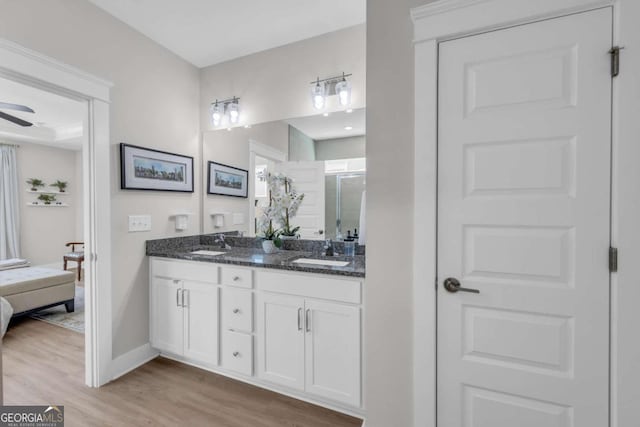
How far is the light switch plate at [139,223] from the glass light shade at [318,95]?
5.59 feet

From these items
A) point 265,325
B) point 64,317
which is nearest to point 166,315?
point 265,325

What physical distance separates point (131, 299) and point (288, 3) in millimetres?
2568

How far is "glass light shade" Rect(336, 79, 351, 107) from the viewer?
223 centimetres

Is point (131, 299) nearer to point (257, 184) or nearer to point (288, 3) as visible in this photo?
point (257, 184)

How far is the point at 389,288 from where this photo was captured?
147cm

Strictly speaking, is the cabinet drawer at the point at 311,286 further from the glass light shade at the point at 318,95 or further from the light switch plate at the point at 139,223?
the glass light shade at the point at 318,95

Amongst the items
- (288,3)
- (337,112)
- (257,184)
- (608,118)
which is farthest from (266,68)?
(608,118)

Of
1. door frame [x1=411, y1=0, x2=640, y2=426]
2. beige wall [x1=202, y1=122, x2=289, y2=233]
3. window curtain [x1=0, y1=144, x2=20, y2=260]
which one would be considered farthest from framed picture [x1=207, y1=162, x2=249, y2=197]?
window curtain [x1=0, y1=144, x2=20, y2=260]

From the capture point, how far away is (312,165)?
2.46 metres

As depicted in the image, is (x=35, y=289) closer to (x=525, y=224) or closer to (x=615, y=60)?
(x=525, y=224)

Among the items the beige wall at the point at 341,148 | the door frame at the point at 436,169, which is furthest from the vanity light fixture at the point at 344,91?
the door frame at the point at 436,169

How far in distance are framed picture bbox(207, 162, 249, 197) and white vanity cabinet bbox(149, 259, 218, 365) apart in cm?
84

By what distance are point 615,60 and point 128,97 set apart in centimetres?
292

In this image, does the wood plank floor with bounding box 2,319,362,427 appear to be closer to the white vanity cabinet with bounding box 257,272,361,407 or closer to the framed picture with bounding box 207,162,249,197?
the white vanity cabinet with bounding box 257,272,361,407
